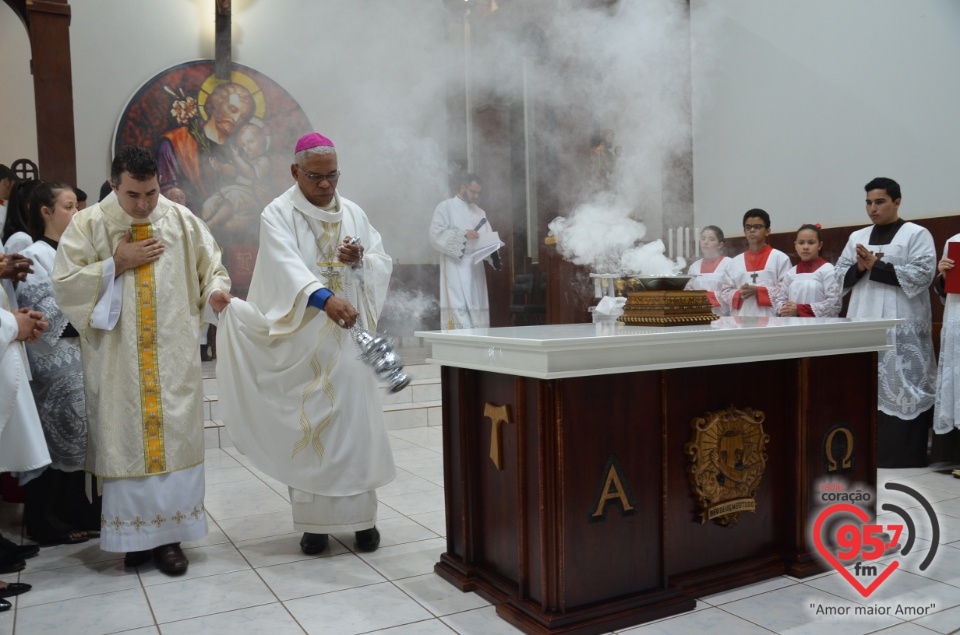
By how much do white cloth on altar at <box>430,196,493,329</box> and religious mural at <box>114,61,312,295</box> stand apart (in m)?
2.07

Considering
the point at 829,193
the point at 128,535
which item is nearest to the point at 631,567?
the point at 128,535

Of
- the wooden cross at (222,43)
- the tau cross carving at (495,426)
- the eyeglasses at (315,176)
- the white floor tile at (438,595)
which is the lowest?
A: the white floor tile at (438,595)

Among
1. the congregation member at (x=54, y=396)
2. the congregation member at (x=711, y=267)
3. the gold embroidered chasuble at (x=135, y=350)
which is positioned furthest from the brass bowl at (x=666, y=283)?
the congregation member at (x=54, y=396)

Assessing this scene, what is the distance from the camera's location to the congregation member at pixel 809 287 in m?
Result: 5.20

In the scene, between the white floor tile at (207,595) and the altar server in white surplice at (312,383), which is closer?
the white floor tile at (207,595)

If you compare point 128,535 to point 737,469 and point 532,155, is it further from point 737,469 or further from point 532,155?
point 532,155

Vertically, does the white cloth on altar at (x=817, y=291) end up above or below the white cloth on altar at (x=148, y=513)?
above

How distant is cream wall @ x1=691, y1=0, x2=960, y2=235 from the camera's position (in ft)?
20.8

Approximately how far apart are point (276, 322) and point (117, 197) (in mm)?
862

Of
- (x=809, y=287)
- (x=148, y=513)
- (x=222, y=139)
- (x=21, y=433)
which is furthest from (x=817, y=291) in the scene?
(x=222, y=139)

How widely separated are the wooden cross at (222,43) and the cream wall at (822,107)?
4.93 meters

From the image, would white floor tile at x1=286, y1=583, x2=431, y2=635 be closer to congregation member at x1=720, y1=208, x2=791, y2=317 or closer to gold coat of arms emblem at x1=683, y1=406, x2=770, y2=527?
gold coat of arms emblem at x1=683, y1=406, x2=770, y2=527

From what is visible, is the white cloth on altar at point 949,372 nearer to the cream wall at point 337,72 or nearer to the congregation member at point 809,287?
the congregation member at point 809,287

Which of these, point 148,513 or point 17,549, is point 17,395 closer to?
point 148,513
